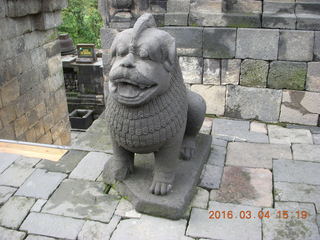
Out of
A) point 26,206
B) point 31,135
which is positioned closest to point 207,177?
point 26,206

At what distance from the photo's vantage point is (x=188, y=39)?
14.3ft

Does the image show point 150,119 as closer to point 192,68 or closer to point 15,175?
point 15,175

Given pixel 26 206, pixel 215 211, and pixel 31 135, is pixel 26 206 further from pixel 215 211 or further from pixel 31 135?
pixel 31 135

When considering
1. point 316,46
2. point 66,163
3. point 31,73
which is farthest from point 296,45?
point 31,73

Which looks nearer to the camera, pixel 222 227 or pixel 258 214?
pixel 222 227

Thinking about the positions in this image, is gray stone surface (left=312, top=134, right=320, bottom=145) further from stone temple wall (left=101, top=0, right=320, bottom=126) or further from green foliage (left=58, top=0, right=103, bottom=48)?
green foliage (left=58, top=0, right=103, bottom=48)

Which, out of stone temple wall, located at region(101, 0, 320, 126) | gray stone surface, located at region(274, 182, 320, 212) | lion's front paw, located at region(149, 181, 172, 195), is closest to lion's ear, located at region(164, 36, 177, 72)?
lion's front paw, located at region(149, 181, 172, 195)

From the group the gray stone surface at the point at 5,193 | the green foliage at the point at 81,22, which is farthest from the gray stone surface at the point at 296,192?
the green foliage at the point at 81,22

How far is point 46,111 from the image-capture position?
627cm

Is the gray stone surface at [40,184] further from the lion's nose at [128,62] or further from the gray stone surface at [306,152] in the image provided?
the gray stone surface at [306,152]

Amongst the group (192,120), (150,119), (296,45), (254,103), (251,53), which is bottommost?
(254,103)

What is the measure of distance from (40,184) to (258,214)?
1.92 metres

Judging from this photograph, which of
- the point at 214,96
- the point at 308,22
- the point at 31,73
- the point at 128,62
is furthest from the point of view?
the point at 31,73

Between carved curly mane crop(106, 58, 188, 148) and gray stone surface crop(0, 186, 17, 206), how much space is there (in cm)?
114
